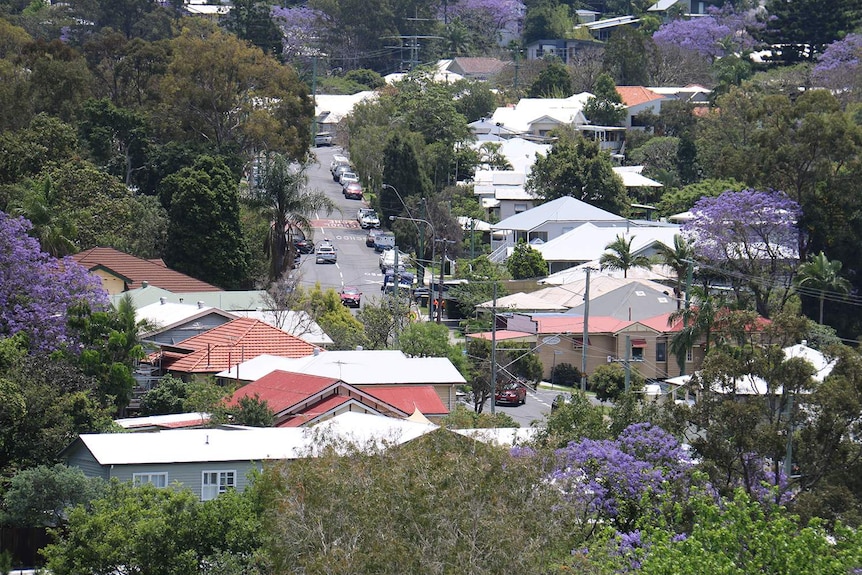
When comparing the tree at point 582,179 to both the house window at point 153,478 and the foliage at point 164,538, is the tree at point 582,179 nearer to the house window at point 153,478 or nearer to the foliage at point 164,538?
the house window at point 153,478

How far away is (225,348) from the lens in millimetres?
49125

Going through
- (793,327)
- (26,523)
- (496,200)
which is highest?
(793,327)

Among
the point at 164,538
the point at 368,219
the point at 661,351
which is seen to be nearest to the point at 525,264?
the point at 368,219

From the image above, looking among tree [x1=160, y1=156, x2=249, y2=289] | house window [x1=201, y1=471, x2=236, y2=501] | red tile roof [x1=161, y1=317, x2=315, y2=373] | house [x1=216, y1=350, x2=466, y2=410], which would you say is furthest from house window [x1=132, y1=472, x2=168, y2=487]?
tree [x1=160, y1=156, x2=249, y2=289]

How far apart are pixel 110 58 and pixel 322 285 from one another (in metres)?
28.6

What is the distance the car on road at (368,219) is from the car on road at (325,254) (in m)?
8.14

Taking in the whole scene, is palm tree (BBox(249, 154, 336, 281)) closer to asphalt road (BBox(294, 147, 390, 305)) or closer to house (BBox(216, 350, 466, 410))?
asphalt road (BBox(294, 147, 390, 305))

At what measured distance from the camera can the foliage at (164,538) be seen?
89.5 feet

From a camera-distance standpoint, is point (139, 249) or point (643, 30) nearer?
point (139, 249)

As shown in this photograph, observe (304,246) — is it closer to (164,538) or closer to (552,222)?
(552,222)

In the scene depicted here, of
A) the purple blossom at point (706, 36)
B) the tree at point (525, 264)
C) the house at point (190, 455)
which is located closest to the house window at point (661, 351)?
the tree at point (525, 264)

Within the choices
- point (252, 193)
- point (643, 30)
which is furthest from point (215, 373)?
point (643, 30)

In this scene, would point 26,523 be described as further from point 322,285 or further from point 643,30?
point 643,30

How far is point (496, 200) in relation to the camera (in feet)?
294
